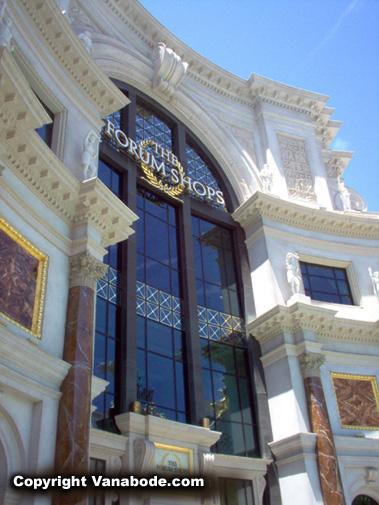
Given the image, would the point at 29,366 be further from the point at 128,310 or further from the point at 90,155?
the point at 90,155

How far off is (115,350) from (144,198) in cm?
732

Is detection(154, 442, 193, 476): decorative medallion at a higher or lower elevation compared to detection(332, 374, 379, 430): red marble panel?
lower

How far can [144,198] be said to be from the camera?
21703 mm

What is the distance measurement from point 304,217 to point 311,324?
6107 mm

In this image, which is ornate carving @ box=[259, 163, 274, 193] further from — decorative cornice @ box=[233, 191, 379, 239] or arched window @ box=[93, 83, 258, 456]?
decorative cornice @ box=[233, 191, 379, 239]


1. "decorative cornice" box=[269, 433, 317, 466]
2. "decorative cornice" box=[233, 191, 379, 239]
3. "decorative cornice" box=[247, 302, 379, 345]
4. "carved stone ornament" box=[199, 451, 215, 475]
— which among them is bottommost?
"carved stone ornament" box=[199, 451, 215, 475]

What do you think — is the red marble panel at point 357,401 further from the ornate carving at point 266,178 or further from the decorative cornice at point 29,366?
the decorative cornice at point 29,366

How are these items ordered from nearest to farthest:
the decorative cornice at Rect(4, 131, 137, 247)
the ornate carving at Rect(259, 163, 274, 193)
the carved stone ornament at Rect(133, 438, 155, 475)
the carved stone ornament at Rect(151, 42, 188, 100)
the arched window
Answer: the decorative cornice at Rect(4, 131, 137, 247) < the carved stone ornament at Rect(133, 438, 155, 475) < the arched window < the carved stone ornament at Rect(151, 42, 188, 100) < the ornate carving at Rect(259, 163, 274, 193)

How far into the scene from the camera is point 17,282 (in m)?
11.9

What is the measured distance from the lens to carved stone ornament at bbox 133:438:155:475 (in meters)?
14.7

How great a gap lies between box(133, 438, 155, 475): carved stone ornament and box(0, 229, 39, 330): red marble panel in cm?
551

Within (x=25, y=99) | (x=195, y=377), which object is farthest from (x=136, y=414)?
(x=25, y=99)

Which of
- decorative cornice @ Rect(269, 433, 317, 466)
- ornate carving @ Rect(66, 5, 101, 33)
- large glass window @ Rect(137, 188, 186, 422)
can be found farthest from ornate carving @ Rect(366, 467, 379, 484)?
ornate carving @ Rect(66, 5, 101, 33)

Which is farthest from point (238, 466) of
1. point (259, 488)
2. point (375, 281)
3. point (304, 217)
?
point (304, 217)
